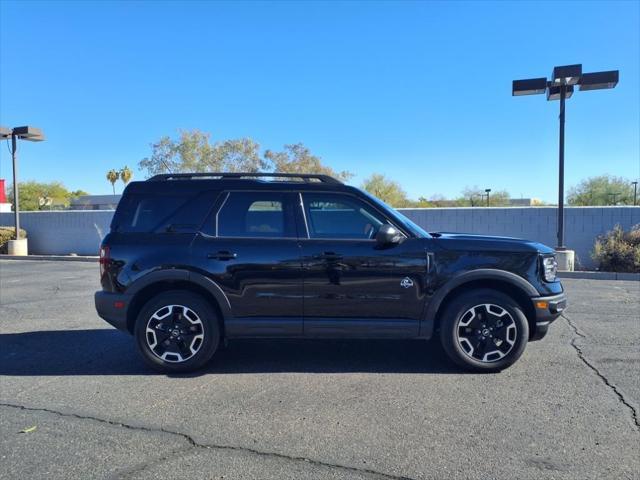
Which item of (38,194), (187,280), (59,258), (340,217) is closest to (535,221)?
(340,217)

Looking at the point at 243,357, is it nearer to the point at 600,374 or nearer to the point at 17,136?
the point at 600,374

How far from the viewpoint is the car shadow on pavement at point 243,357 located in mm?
5074

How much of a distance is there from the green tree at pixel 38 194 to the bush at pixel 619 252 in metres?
64.2

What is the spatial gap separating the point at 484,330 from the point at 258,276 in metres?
2.32

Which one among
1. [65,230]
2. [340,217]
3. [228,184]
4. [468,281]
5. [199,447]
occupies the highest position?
[228,184]

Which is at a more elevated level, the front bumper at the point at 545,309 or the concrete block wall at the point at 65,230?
the concrete block wall at the point at 65,230

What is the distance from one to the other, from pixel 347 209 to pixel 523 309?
80.9 inches

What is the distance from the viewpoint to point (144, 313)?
4.90 m

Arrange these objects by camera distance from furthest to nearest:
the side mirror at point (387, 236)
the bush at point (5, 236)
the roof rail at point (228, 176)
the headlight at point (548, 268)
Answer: the bush at point (5, 236) → the roof rail at point (228, 176) → the headlight at point (548, 268) → the side mirror at point (387, 236)

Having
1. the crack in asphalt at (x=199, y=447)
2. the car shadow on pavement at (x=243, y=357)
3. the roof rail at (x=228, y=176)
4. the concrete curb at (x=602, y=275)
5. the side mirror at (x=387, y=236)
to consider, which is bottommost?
the crack in asphalt at (x=199, y=447)

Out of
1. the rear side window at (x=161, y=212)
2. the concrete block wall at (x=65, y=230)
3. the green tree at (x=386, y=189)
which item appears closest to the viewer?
the rear side window at (x=161, y=212)

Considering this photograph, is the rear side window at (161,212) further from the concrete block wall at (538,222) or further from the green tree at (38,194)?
the green tree at (38,194)

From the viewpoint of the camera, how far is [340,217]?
502cm

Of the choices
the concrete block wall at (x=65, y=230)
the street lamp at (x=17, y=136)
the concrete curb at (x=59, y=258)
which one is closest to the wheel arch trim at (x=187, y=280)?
the concrete curb at (x=59, y=258)
